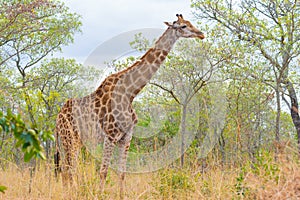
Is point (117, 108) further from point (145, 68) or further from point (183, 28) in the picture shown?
point (183, 28)

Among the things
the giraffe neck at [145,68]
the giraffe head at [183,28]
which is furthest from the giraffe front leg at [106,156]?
the giraffe head at [183,28]

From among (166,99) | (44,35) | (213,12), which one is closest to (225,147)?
(166,99)

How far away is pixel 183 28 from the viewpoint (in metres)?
6.89

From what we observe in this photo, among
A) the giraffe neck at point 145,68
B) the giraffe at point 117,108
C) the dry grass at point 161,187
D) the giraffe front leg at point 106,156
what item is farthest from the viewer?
the giraffe neck at point 145,68

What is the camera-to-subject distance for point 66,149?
287 inches

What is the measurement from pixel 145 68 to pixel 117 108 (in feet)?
2.54

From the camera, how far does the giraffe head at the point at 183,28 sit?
684 cm

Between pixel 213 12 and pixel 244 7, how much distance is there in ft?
2.83

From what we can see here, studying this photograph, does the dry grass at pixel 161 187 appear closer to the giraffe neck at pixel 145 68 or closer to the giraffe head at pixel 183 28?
the giraffe neck at pixel 145 68

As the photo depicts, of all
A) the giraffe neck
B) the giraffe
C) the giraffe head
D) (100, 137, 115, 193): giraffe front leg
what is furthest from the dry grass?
the giraffe head

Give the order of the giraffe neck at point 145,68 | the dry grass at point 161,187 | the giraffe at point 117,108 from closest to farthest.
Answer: the dry grass at point 161,187, the giraffe at point 117,108, the giraffe neck at point 145,68

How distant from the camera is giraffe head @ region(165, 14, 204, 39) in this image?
684 cm

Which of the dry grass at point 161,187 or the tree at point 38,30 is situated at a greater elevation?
the tree at point 38,30

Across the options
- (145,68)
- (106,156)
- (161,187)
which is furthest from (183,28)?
(161,187)
